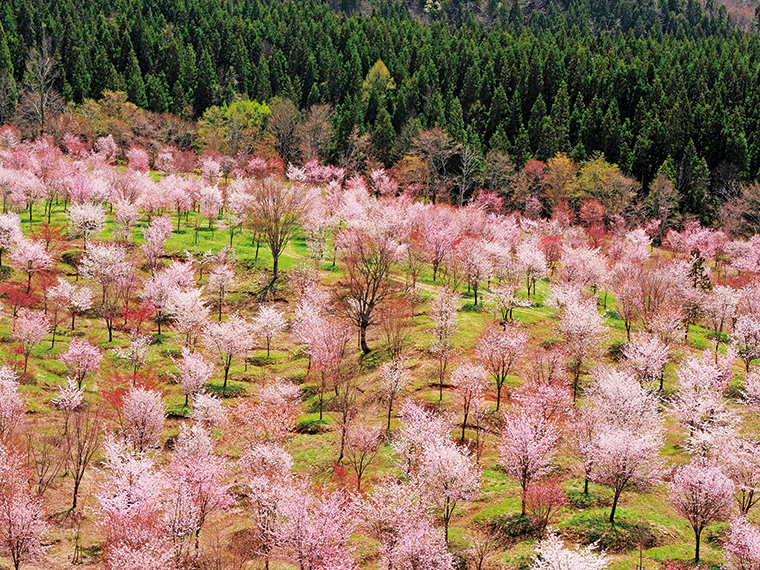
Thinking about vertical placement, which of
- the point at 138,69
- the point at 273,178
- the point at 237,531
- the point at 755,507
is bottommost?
the point at 237,531

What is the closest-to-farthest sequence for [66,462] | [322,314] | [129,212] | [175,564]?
[175,564]
[66,462]
[322,314]
[129,212]

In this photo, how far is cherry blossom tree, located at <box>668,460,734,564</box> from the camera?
95.2 ft

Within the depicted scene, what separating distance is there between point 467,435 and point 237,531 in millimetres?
18340

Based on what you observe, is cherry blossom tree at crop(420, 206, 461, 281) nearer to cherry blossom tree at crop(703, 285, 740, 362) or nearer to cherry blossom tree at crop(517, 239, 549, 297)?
cherry blossom tree at crop(517, 239, 549, 297)

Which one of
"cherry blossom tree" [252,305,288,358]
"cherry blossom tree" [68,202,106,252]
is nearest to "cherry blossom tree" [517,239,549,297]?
"cherry blossom tree" [252,305,288,358]

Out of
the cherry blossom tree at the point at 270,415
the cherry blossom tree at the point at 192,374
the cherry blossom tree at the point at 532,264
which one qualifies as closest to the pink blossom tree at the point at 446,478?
the cherry blossom tree at the point at 270,415

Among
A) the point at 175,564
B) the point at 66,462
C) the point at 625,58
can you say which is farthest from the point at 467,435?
the point at 625,58

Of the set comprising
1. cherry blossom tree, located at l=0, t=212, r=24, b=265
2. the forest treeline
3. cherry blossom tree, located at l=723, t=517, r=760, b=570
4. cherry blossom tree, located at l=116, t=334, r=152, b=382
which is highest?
the forest treeline

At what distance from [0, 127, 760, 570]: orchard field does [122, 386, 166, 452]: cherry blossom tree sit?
0.16m

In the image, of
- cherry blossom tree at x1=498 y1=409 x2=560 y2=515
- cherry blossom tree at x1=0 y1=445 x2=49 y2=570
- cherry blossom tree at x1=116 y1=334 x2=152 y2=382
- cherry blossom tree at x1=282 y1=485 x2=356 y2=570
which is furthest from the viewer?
cherry blossom tree at x1=116 y1=334 x2=152 y2=382

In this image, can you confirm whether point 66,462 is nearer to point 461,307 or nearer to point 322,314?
point 322,314

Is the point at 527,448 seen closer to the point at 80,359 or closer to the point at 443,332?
the point at 443,332

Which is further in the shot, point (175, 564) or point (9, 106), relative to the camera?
point (9, 106)

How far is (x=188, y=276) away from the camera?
63.7 metres
